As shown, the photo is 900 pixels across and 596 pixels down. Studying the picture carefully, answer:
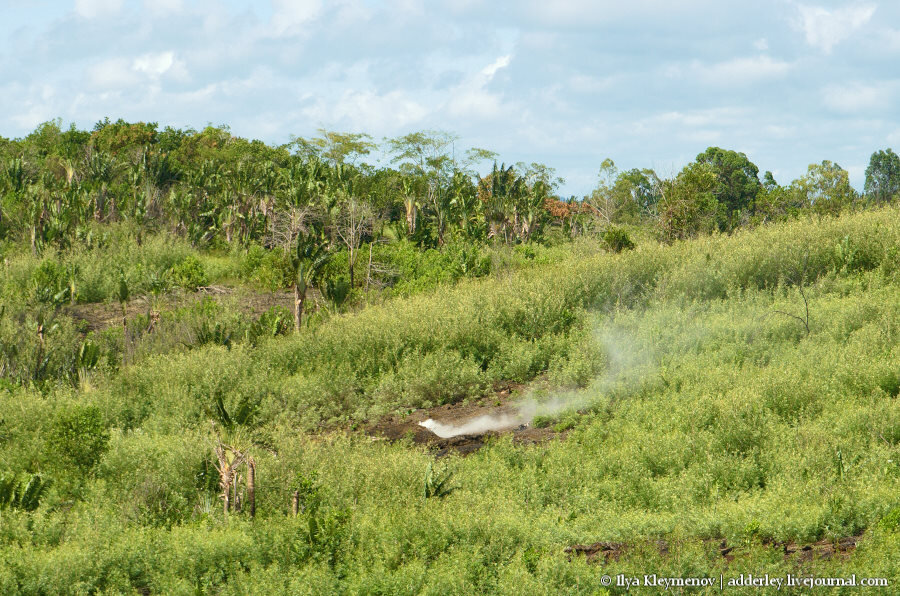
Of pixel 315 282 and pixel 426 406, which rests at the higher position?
pixel 315 282

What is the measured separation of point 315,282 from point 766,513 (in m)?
18.9

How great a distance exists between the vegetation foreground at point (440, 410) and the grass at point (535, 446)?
0.05 meters

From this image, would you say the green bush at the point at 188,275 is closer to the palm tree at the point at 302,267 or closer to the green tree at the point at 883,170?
the palm tree at the point at 302,267

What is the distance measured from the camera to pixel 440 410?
15391mm

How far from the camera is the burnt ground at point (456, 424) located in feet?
43.7

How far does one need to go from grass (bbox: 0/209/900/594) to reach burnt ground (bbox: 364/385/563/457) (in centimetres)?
34

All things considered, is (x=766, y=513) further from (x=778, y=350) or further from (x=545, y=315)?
(x=545, y=315)

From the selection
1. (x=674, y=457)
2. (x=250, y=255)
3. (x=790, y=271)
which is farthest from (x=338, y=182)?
(x=674, y=457)

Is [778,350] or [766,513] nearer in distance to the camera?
[766,513]

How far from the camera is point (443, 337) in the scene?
17172mm

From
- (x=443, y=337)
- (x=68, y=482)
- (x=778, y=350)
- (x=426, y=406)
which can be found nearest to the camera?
(x=68, y=482)

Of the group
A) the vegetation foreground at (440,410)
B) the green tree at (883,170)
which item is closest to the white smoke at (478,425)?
the vegetation foreground at (440,410)

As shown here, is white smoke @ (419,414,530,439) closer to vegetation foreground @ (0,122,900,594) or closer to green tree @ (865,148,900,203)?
vegetation foreground @ (0,122,900,594)

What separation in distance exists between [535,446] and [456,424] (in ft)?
7.90
